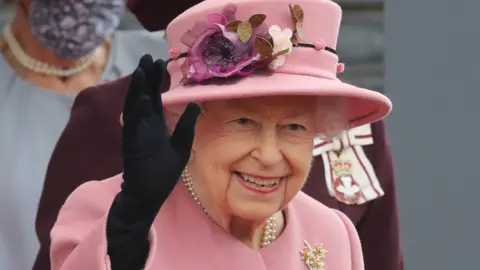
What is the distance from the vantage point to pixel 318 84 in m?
1.06

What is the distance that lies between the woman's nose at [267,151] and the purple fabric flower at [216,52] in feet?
0.27

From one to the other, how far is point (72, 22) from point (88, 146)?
27 cm

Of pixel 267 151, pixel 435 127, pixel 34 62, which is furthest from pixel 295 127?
pixel 435 127

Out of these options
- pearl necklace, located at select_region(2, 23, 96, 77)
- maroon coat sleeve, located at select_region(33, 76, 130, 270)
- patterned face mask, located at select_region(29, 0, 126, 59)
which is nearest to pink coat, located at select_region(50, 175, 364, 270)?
A: maroon coat sleeve, located at select_region(33, 76, 130, 270)

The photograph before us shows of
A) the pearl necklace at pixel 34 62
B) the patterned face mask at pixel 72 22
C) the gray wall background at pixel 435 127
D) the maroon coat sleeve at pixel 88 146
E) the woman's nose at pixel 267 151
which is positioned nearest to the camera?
the woman's nose at pixel 267 151

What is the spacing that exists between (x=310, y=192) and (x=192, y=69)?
55cm

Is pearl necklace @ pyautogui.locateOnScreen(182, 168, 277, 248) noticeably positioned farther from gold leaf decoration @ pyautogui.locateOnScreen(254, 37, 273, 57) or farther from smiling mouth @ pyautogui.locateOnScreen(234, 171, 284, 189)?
gold leaf decoration @ pyautogui.locateOnScreen(254, 37, 273, 57)

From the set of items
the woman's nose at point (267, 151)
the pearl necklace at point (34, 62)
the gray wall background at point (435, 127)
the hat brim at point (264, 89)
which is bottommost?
the gray wall background at point (435, 127)

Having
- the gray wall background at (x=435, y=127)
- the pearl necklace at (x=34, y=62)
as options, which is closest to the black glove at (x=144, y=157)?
the pearl necklace at (x=34, y=62)

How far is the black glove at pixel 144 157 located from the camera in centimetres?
95

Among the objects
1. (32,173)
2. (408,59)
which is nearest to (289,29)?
(32,173)

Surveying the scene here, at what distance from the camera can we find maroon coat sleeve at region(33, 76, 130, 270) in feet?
4.98

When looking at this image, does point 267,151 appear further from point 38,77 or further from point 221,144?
point 38,77

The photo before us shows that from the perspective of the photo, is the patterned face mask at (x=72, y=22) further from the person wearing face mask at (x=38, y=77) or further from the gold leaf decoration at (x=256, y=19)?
the gold leaf decoration at (x=256, y=19)
